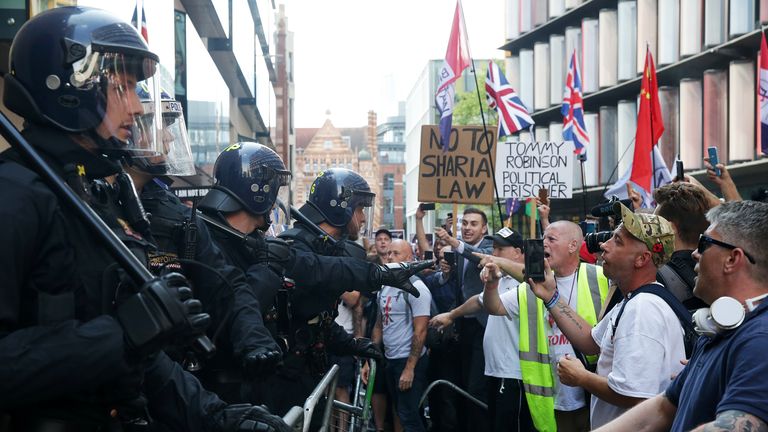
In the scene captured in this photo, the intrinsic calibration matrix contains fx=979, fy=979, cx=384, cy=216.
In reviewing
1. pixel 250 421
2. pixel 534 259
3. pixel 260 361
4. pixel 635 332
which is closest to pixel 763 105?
pixel 534 259

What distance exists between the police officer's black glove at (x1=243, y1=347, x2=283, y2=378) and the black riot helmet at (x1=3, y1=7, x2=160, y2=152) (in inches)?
46.0

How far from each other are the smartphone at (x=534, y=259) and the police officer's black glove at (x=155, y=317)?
9.21ft

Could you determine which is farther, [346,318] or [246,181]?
[346,318]

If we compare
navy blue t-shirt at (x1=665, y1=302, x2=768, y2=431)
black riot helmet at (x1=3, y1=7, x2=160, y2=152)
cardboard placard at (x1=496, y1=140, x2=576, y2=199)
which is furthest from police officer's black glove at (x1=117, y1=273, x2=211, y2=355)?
cardboard placard at (x1=496, y1=140, x2=576, y2=199)

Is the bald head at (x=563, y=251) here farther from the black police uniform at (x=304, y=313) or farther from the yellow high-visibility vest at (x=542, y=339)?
the black police uniform at (x=304, y=313)

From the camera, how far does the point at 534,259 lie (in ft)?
16.8

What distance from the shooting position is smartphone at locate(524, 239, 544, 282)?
5105 mm

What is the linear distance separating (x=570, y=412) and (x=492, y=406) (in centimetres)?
157

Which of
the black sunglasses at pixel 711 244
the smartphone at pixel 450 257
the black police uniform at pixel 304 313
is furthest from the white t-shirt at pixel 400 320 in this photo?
the black sunglasses at pixel 711 244

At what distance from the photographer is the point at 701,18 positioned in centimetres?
2433

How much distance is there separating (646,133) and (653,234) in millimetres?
6417

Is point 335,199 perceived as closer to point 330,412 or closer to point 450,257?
point 450,257

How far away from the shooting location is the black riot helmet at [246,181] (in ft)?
16.9

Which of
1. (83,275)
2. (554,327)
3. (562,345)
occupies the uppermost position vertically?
(83,275)
